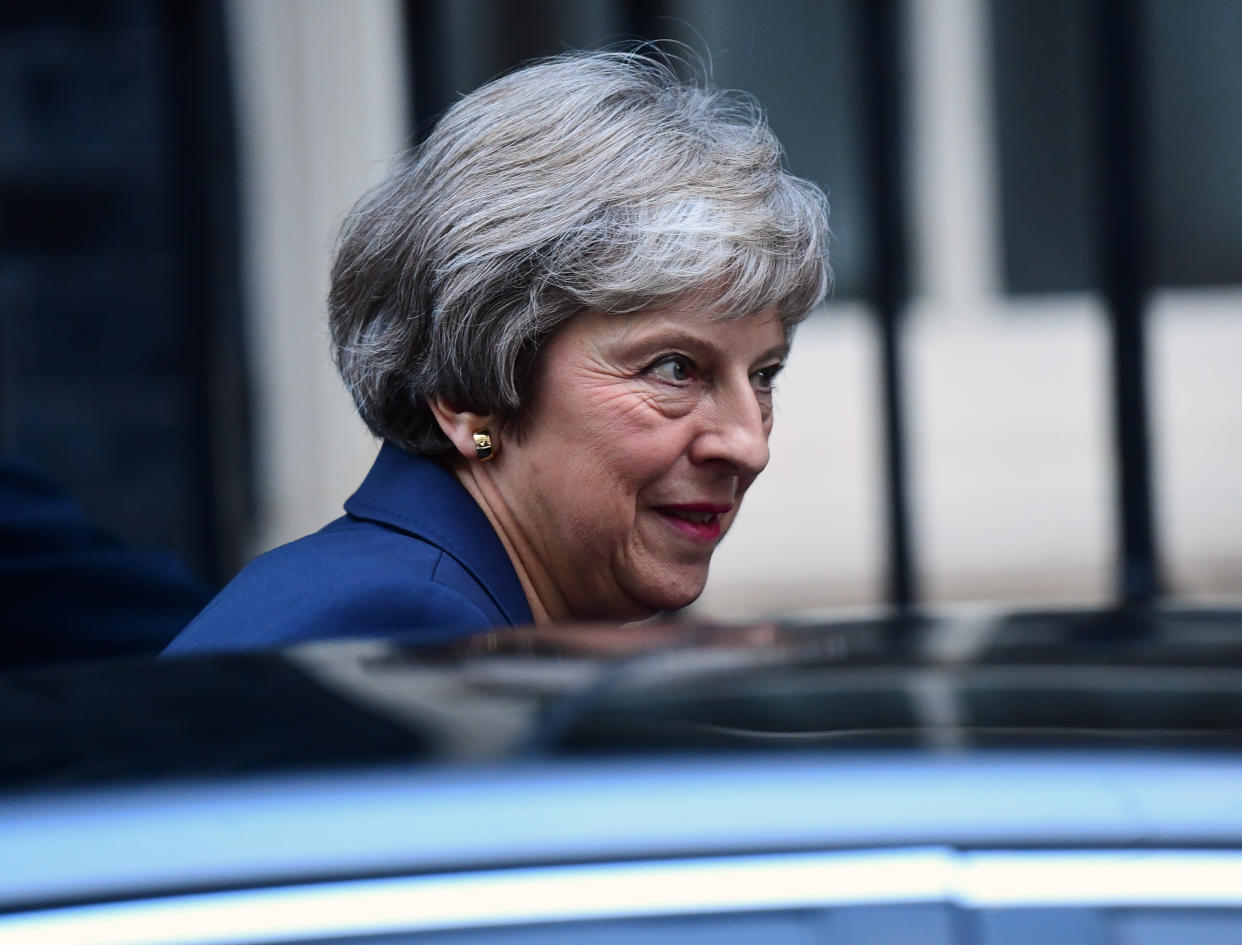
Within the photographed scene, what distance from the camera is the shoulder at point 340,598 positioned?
1.57m

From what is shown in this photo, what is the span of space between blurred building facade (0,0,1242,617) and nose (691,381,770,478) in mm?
3392

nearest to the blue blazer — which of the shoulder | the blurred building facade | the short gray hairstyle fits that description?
the shoulder

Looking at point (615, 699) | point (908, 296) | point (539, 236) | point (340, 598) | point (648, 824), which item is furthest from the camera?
point (908, 296)

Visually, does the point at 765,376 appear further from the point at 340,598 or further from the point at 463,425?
the point at 340,598

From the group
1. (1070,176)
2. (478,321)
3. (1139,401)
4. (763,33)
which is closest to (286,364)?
(763,33)

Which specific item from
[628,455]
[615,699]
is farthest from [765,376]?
[615,699]

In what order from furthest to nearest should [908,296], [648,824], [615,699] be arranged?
[908,296] → [615,699] → [648,824]

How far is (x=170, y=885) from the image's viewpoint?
2.86 ft

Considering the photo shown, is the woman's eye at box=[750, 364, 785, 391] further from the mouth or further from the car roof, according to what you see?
the car roof

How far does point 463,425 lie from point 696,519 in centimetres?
32

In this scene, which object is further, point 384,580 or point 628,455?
point 628,455

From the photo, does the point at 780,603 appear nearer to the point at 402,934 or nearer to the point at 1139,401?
the point at 1139,401

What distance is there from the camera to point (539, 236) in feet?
5.91

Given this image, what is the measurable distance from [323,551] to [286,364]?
417cm
